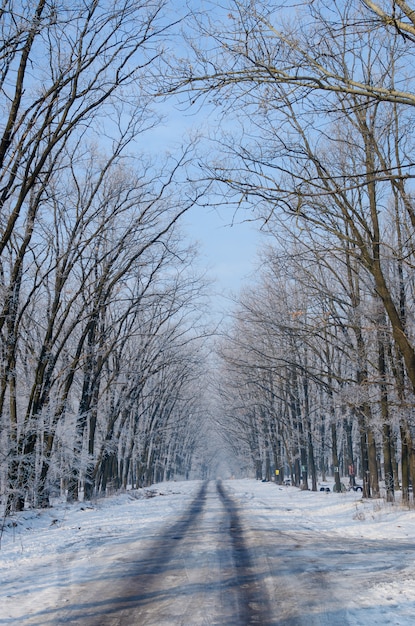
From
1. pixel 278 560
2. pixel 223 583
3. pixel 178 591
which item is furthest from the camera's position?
pixel 278 560

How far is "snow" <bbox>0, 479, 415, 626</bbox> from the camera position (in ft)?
19.7

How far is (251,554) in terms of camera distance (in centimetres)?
963

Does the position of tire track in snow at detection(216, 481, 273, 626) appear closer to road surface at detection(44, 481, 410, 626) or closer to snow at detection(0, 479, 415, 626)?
road surface at detection(44, 481, 410, 626)

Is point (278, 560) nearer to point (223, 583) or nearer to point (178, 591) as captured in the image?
point (223, 583)

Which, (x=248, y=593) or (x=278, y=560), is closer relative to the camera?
(x=248, y=593)

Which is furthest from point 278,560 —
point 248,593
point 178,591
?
point 178,591

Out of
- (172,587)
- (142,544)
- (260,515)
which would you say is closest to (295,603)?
(172,587)

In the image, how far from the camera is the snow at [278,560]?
19.7 feet

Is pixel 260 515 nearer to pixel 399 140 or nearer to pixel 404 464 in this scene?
pixel 404 464

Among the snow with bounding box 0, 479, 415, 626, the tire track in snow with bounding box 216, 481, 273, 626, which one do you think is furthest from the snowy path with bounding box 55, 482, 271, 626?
the snow with bounding box 0, 479, 415, 626

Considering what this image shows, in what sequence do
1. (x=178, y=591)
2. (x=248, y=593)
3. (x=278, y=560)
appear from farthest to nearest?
(x=278, y=560) < (x=178, y=591) < (x=248, y=593)

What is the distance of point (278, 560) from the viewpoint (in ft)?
29.4

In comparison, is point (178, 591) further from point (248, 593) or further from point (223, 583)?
point (248, 593)

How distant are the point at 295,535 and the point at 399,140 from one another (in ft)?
35.1
